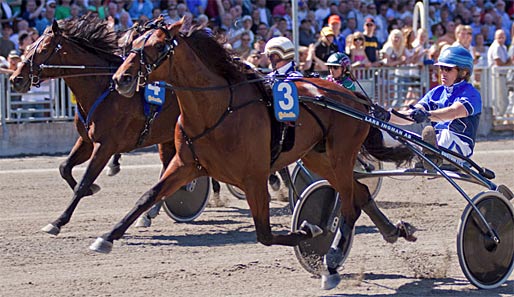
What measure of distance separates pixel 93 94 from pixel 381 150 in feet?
8.59

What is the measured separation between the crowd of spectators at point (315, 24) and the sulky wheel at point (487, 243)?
6.22 m

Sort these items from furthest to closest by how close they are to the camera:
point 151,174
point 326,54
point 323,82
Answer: point 326,54 < point 151,174 < point 323,82

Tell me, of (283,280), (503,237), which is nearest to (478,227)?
(503,237)

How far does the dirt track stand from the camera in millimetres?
6395

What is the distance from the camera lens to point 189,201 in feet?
30.0

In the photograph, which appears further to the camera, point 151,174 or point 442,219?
point 151,174

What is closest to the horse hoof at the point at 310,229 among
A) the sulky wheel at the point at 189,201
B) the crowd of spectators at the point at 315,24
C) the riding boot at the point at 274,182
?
the sulky wheel at the point at 189,201

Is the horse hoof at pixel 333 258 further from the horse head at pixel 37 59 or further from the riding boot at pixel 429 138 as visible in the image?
the horse head at pixel 37 59

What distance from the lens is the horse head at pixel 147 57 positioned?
5789mm

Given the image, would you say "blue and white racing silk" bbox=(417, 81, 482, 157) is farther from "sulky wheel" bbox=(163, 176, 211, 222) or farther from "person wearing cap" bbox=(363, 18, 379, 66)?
"person wearing cap" bbox=(363, 18, 379, 66)

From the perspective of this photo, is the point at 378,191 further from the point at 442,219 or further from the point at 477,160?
the point at 477,160

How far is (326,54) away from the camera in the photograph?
14539 mm

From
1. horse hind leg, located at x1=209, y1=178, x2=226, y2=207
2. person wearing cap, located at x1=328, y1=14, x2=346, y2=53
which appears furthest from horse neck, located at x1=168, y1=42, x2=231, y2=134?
person wearing cap, located at x1=328, y1=14, x2=346, y2=53

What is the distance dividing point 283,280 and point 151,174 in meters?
5.39
